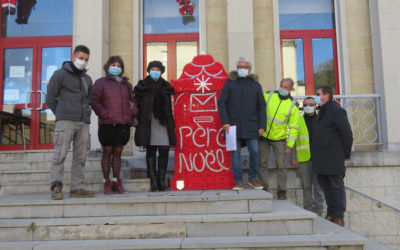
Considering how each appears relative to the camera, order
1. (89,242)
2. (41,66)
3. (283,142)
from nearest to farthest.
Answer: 1. (89,242)
2. (283,142)
3. (41,66)

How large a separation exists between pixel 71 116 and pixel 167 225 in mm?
1903

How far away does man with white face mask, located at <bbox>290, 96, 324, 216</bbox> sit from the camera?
5.52 metres

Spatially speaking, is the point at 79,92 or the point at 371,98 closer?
the point at 79,92

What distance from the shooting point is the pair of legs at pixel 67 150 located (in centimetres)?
445

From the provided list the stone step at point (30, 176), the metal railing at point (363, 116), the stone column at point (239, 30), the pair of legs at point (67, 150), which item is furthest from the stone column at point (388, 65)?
the pair of legs at point (67, 150)

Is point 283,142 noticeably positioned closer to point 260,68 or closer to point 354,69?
point 260,68

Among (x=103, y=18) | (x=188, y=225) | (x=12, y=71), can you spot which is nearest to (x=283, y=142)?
(x=188, y=225)

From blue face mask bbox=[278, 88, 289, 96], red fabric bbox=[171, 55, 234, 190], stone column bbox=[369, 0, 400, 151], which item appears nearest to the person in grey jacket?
red fabric bbox=[171, 55, 234, 190]

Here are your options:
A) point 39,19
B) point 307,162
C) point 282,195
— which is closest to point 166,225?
point 282,195

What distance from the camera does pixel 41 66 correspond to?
324 inches

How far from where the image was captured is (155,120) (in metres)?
5.27

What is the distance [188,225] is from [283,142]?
87.6 inches

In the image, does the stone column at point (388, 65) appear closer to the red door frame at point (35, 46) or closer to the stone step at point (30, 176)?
the stone step at point (30, 176)

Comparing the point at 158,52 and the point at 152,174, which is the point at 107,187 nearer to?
the point at 152,174
